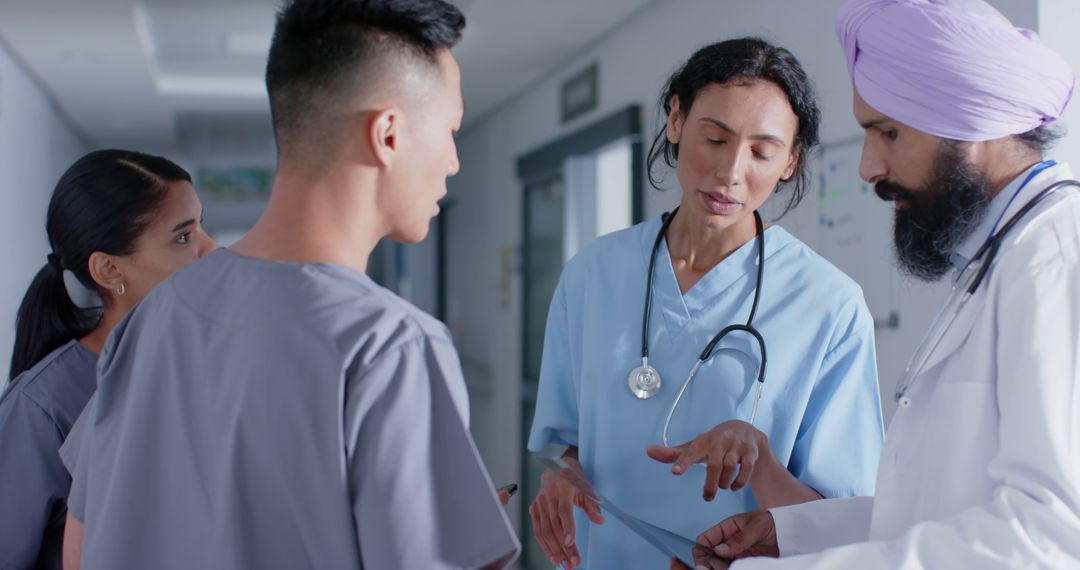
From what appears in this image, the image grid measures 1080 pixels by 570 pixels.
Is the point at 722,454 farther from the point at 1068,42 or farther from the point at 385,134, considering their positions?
the point at 1068,42

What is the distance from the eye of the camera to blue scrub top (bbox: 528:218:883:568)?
58.0 inches

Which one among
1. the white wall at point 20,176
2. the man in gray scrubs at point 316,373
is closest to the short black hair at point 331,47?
the man in gray scrubs at point 316,373

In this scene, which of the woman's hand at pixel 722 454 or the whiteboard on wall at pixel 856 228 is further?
the whiteboard on wall at pixel 856 228

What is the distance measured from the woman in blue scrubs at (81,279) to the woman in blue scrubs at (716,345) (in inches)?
29.4

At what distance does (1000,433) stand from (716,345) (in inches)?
23.1

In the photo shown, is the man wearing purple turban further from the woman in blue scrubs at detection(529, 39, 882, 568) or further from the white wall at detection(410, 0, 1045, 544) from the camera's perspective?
the white wall at detection(410, 0, 1045, 544)

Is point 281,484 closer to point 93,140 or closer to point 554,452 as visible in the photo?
point 554,452

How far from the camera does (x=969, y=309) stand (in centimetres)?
107

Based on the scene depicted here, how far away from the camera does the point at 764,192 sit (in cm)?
157

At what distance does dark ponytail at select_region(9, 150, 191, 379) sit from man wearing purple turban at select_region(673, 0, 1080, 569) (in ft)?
3.69

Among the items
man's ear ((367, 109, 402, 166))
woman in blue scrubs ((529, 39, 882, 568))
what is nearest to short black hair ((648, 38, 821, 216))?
woman in blue scrubs ((529, 39, 882, 568))

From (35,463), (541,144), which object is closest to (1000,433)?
(35,463)

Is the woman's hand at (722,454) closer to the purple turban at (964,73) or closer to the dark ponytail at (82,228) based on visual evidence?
the purple turban at (964,73)

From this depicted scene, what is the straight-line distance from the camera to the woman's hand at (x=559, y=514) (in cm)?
152
